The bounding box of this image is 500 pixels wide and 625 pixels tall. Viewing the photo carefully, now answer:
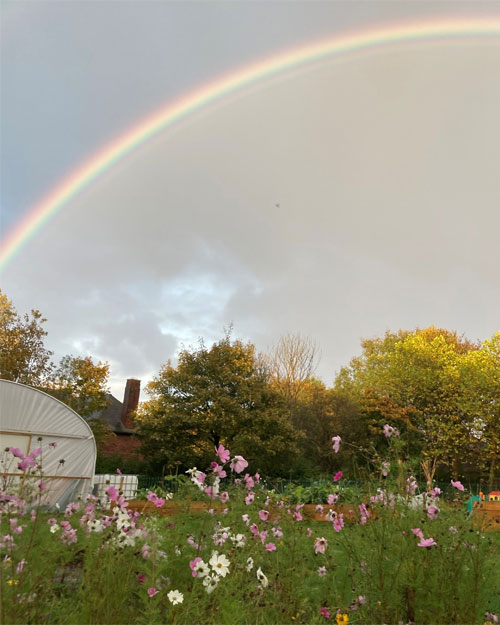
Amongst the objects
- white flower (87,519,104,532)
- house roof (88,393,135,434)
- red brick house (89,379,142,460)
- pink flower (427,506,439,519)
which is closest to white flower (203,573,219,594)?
white flower (87,519,104,532)

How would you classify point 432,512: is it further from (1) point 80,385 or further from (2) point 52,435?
(1) point 80,385

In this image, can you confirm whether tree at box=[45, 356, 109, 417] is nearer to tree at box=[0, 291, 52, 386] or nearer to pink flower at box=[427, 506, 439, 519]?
tree at box=[0, 291, 52, 386]

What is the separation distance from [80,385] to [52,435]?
29.0 ft

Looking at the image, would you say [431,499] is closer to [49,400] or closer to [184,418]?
[49,400]

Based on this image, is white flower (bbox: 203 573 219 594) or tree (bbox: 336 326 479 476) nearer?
white flower (bbox: 203 573 219 594)

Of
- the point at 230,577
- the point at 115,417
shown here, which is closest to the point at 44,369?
the point at 115,417

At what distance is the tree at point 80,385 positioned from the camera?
19766 millimetres

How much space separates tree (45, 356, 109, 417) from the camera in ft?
64.8

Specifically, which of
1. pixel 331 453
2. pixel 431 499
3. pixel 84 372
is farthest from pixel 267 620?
pixel 331 453

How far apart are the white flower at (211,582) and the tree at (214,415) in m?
15.9

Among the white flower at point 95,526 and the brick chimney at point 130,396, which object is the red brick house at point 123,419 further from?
the white flower at point 95,526

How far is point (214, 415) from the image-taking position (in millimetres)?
18516

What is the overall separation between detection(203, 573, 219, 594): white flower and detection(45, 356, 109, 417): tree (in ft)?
60.1

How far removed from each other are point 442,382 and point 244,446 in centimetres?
1133
